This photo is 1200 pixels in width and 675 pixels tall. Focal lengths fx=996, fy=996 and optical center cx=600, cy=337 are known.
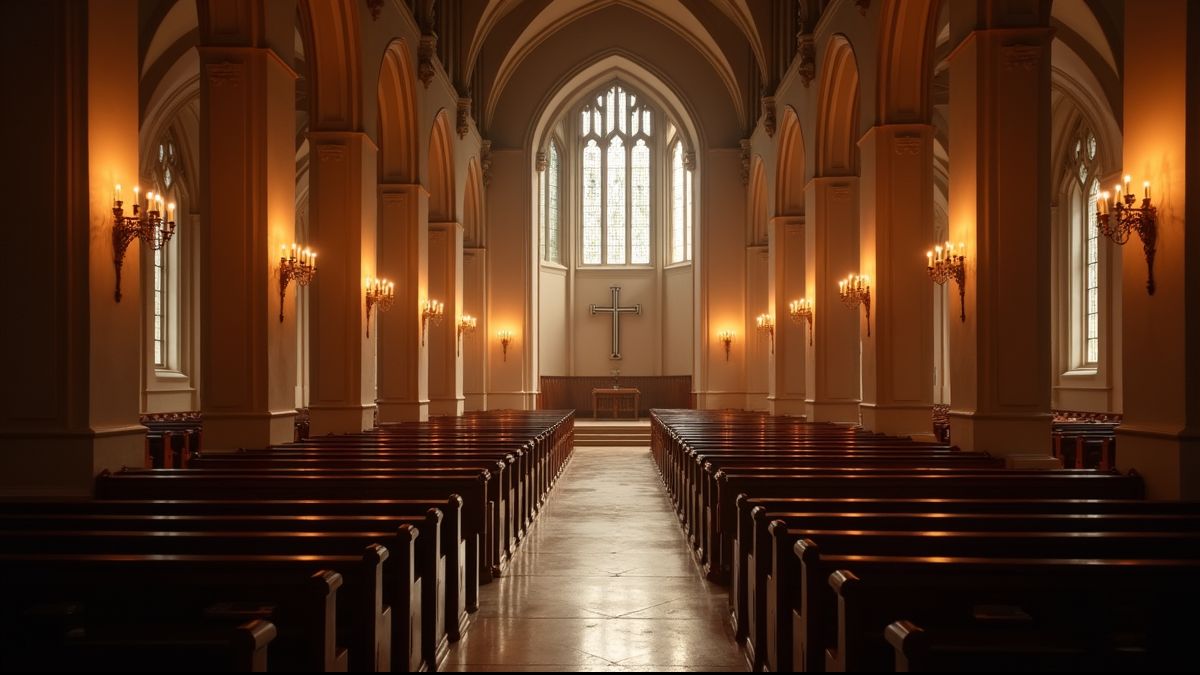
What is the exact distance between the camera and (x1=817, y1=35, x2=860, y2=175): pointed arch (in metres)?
15.9

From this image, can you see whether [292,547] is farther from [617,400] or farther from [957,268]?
[617,400]

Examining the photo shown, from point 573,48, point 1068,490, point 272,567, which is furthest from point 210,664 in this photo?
point 573,48

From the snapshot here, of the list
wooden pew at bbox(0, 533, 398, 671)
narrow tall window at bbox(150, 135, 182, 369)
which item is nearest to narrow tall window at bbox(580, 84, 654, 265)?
narrow tall window at bbox(150, 135, 182, 369)

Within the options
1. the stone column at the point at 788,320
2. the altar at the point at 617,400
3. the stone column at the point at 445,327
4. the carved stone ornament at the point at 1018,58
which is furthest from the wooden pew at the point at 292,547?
the altar at the point at 617,400

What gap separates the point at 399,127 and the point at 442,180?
14.6 ft

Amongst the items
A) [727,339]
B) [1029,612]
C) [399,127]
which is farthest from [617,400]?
[1029,612]

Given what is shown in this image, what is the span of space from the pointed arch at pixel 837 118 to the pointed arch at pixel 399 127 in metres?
6.83

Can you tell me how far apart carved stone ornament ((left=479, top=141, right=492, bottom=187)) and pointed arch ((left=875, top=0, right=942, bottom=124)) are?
1494 cm

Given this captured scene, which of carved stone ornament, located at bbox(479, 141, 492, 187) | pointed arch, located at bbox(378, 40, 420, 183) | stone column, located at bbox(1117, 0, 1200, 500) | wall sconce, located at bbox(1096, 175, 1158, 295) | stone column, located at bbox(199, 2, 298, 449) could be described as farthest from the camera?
carved stone ornament, located at bbox(479, 141, 492, 187)

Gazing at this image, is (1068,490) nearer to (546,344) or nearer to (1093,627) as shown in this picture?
(1093,627)

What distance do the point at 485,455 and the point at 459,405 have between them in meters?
12.3

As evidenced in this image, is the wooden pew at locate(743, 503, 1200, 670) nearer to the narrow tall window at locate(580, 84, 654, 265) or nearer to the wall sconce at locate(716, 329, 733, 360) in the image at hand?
the wall sconce at locate(716, 329, 733, 360)

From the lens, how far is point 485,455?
9.32m

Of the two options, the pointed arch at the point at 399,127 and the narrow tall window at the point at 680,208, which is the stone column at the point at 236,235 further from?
the narrow tall window at the point at 680,208
